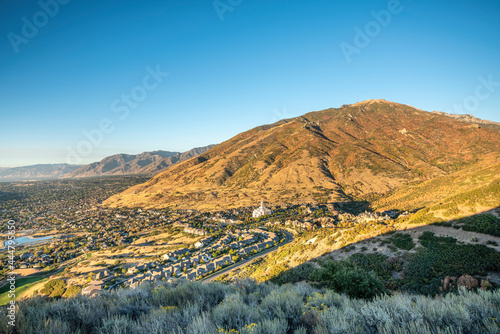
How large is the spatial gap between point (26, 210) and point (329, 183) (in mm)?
219463

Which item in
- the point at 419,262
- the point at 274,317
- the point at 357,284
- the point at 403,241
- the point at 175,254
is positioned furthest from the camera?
the point at 175,254

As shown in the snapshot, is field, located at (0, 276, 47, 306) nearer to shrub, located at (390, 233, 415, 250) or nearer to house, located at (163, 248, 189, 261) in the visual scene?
house, located at (163, 248, 189, 261)

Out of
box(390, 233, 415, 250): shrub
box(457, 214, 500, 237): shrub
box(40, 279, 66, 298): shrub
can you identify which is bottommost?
box(40, 279, 66, 298): shrub

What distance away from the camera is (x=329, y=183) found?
146m

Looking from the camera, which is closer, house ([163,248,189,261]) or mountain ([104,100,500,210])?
house ([163,248,189,261])

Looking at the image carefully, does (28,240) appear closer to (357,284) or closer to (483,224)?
(357,284)

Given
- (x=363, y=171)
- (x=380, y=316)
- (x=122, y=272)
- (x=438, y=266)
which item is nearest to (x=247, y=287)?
(x=380, y=316)

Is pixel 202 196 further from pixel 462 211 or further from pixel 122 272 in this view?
pixel 462 211

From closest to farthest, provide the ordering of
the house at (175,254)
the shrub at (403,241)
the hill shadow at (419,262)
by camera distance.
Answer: the hill shadow at (419,262), the shrub at (403,241), the house at (175,254)

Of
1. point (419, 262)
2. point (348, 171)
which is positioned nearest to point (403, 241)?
point (419, 262)

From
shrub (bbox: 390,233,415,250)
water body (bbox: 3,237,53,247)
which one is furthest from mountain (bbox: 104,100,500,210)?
shrub (bbox: 390,233,415,250)

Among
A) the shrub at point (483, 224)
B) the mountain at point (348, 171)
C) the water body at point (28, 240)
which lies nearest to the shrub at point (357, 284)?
the shrub at point (483, 224)

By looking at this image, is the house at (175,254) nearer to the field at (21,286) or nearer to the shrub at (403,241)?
the field at (21,286)

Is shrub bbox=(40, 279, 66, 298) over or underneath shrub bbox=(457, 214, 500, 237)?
underneath
